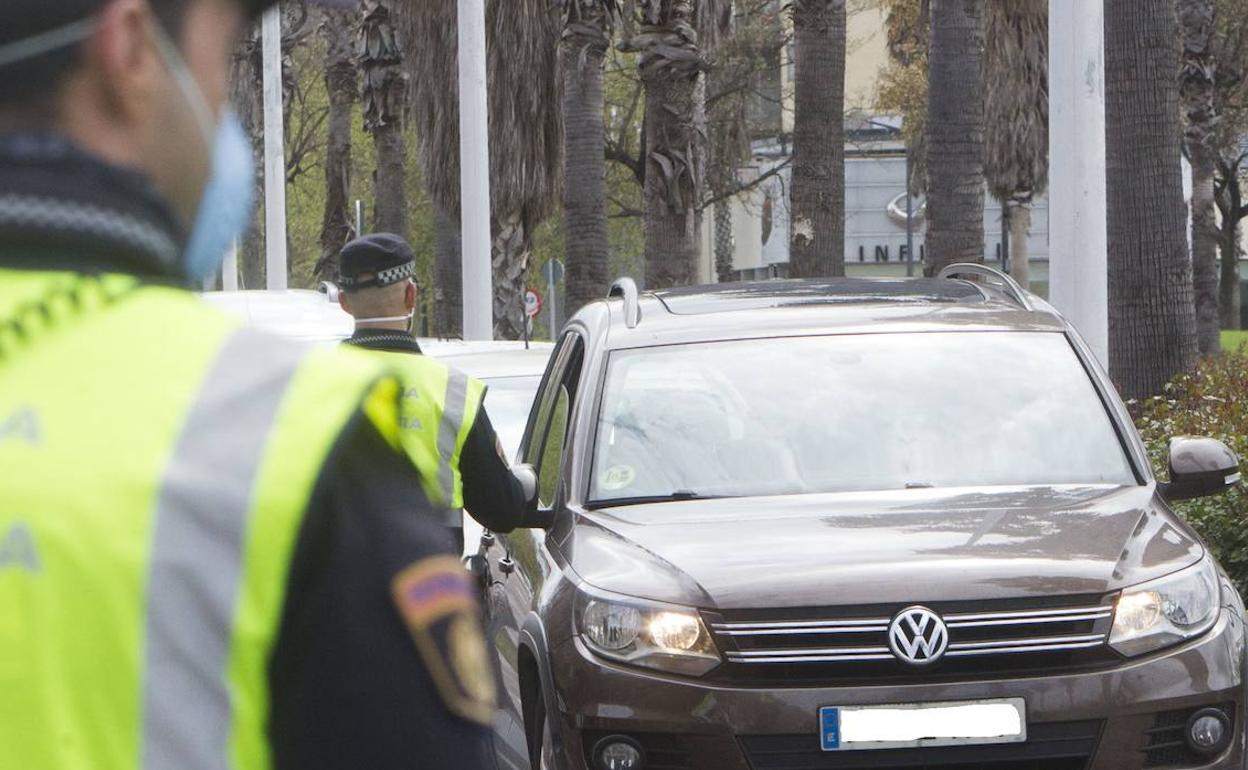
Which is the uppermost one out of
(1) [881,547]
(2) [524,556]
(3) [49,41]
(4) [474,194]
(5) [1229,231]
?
(5) [1229,231]

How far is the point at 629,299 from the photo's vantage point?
263 inches

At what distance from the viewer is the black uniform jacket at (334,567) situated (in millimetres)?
1287

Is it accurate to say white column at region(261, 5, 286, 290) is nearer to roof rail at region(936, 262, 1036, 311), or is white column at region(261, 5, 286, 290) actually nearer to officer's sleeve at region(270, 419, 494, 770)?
roof rail at region(936, 262, 1036, 311)

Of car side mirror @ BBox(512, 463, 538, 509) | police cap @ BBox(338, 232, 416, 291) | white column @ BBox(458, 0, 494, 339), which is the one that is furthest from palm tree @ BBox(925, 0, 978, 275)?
car side mirror @ BBox(512, 463, 538, 509)

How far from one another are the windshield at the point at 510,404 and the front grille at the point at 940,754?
395cm

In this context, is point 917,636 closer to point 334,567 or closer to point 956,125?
point 334,567

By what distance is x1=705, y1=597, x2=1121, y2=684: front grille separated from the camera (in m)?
4.95

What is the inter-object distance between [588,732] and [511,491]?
601 mm

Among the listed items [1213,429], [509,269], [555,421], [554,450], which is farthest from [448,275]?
[554,450]

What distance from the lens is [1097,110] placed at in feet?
40.2

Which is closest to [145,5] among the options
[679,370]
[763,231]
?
[679,370]

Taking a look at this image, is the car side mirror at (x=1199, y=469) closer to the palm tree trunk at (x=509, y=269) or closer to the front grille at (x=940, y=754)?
the front grille at (x=940, y=754)

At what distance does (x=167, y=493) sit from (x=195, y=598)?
65 mm

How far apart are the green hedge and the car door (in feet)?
10.6
